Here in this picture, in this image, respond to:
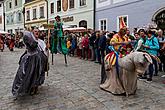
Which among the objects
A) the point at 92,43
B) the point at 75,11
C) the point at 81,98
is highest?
the point at 75,11

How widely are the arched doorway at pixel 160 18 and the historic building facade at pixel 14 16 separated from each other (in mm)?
28440

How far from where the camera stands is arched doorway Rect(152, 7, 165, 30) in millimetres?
14945

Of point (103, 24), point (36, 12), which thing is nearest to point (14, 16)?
point (36, 12)

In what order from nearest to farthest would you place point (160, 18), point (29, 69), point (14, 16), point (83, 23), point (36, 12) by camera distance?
point (29, 69), point (160, 18), point (83, 23), point (36, 12), point (14, 16)

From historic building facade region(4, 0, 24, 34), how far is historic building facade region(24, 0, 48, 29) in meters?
3.03

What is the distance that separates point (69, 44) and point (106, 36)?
4.56 metres

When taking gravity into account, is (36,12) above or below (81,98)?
above

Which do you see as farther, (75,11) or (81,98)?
(75,11)

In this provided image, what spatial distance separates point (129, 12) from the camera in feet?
58.4

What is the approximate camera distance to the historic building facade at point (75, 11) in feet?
76.0

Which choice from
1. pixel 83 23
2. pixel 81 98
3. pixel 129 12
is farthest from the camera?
pixel 83 23

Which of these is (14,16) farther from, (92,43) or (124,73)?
(124,73)

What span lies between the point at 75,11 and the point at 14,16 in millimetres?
21928

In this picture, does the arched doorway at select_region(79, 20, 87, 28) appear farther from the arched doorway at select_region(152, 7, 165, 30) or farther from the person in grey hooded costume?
the person in grey hooded costume
